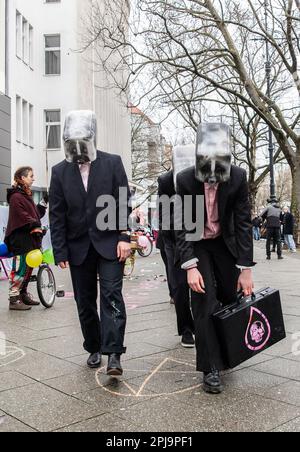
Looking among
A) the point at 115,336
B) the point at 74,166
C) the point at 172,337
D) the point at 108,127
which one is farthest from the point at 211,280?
the point at 108,127

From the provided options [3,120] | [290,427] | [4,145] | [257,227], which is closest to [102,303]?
[290,427]

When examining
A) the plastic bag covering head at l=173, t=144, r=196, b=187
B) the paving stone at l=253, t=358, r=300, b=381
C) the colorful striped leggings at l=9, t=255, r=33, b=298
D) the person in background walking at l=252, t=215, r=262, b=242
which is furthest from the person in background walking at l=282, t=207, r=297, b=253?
the paving stone at l=253, t=358, r=300, b=381

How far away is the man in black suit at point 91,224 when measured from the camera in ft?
14.5

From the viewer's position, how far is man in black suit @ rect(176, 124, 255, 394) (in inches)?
162

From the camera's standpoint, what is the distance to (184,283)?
5.43 m

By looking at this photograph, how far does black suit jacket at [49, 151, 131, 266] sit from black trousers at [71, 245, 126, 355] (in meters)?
0.10

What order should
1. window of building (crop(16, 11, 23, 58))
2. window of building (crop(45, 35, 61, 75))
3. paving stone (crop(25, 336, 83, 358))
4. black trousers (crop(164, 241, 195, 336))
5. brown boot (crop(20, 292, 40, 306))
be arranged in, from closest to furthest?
paving stone (crop(25, 336, 83, 358)), black trousers (crop(164, 241, 195, 336)), brown boot (crop(20, 292, 40, 306)), window of building (crop(16, 11, 23, 58)), window of building (crop(45, 35, 61, 75))

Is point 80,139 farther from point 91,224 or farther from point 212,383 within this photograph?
point 212,383

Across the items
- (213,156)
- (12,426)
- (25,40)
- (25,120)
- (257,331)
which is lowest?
(12,426)

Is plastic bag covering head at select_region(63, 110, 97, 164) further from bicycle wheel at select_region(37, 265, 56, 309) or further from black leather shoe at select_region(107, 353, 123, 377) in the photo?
bicycle wheel at select_region(37, 265, 56, 309)

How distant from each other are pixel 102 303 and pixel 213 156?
1431mm

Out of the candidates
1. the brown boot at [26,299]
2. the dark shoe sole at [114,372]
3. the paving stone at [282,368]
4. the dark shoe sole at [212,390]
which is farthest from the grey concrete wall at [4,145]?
the dark shoe sole at [212,390]

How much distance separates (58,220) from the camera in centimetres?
457
